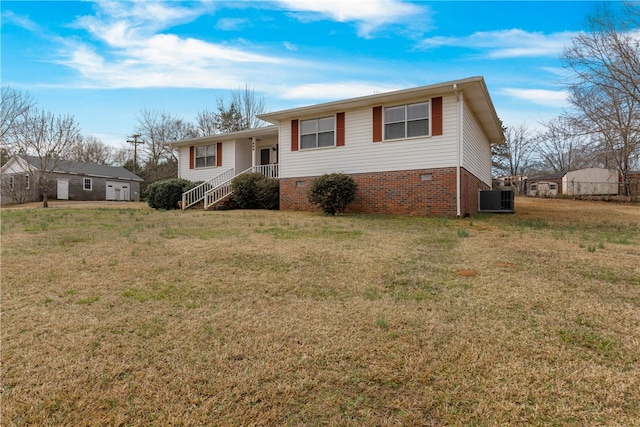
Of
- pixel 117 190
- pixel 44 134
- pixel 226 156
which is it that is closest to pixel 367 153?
pixel 226 156

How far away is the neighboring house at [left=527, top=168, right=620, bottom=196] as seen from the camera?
26.5 metres

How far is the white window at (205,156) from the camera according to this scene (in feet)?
58.9

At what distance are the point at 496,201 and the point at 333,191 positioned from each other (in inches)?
274

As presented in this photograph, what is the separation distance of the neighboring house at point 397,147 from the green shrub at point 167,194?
1359 mm

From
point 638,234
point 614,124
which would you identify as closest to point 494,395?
point 638,234

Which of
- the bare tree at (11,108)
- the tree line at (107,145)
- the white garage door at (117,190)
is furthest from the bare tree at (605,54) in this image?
the white garage door at (117,190)

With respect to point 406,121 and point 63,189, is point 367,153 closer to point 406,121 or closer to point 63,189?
point 406,121

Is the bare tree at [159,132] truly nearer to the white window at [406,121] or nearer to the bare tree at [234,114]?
the bare tree at [234,114]

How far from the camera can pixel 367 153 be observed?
11.9 meters

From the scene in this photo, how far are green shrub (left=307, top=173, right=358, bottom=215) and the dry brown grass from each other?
5.49 meters

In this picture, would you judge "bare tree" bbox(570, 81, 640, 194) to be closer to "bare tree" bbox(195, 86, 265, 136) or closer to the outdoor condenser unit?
the outdoor condenser unit

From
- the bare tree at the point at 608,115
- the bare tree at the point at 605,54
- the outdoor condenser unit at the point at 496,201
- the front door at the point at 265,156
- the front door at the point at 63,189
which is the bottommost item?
the outdoor condenser unit at the point at 496,201

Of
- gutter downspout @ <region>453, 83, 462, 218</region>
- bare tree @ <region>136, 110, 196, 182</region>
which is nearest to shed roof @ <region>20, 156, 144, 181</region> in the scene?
bare tree @ <region>136, 110, 196, 182</region>

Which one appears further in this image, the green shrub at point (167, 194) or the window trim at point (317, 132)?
the green shrub at point (167, 194)
